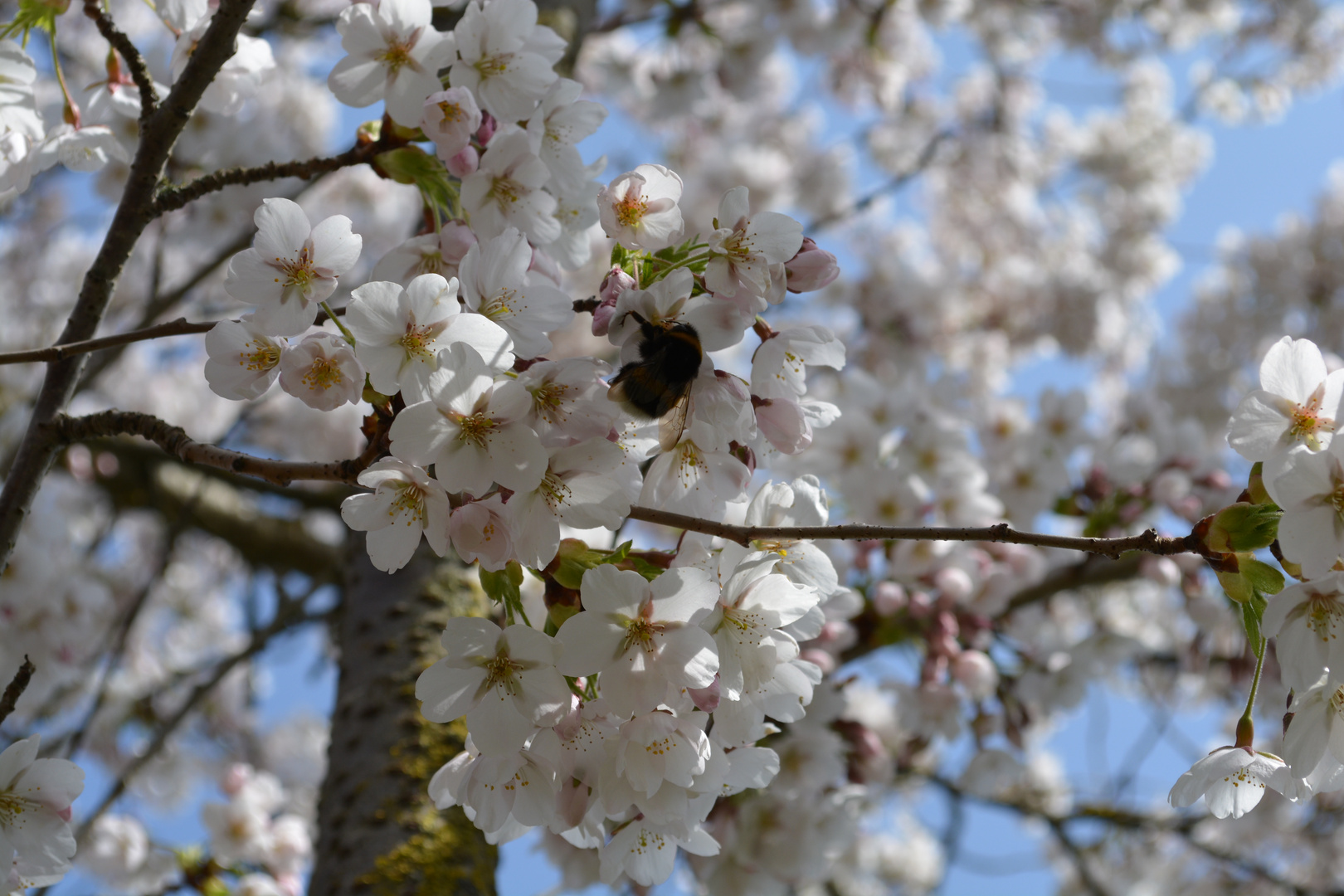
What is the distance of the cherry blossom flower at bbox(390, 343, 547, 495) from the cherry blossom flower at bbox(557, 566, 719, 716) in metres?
0.12

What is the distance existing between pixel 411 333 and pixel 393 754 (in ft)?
3.42

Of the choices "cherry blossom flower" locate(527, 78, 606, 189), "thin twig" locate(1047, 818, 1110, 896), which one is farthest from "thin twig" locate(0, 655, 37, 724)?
"thin twig" locate(1047, 818, 1110, 896)

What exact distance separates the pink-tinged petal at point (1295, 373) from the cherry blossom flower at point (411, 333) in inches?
28.1

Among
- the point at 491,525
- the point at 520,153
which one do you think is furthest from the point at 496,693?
the point at 520,153

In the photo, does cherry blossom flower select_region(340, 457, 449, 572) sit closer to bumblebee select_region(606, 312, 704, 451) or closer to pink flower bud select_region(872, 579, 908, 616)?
bumblebee select_region(606, 312, 704, 451)

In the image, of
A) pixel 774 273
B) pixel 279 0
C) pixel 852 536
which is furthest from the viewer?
pixel 279 0

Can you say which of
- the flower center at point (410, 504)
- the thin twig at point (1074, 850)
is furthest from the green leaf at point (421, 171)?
the thin twig at point (1074, 850)

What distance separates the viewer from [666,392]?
93 cm

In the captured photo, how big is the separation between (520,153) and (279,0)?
9.20 feet

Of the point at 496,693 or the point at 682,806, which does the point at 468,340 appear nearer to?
the point at 496,693

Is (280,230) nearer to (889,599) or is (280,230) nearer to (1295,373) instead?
(1295,373)

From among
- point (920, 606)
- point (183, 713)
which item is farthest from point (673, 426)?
point (183, 713)

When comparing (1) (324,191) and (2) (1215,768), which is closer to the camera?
(2) (1215,768)

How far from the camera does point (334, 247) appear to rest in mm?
986
